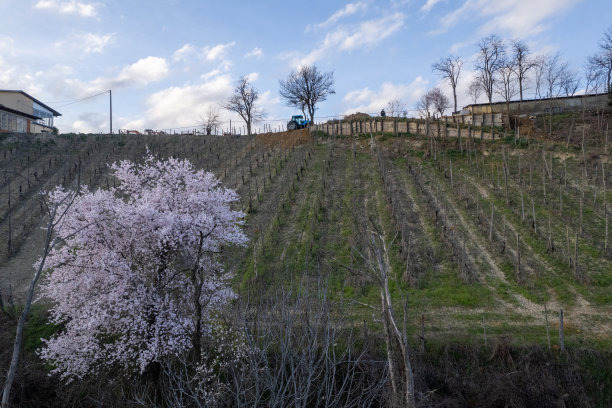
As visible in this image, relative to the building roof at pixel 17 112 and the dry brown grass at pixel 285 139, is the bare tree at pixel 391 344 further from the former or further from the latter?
the building roof at pixel 17 112

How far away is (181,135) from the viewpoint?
1988 inches

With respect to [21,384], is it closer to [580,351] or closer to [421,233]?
[580,351]

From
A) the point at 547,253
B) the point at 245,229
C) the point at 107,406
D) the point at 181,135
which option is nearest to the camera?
the point at 107,406

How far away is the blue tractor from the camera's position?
51.7 meters

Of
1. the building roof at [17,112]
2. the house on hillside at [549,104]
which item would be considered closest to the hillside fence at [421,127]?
the house on hillside at [549,104]

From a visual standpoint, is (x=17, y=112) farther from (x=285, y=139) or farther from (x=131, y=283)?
(x=131, y=283)

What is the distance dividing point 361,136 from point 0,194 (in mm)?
33409

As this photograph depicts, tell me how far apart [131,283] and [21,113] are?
1967 inches

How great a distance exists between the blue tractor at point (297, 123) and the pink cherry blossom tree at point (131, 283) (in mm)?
37642

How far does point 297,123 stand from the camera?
52406 mm

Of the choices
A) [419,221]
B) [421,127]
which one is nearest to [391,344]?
[419,221]

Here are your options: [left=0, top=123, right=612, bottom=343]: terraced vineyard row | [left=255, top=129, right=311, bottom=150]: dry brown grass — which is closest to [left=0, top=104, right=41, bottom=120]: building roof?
[left=0, top=123, right=612, bottom=343]: terraced vineyard row

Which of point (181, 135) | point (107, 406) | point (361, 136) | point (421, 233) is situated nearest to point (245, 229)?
point (421, 233)

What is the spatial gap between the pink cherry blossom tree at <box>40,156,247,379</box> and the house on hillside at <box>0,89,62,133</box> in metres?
43.4
